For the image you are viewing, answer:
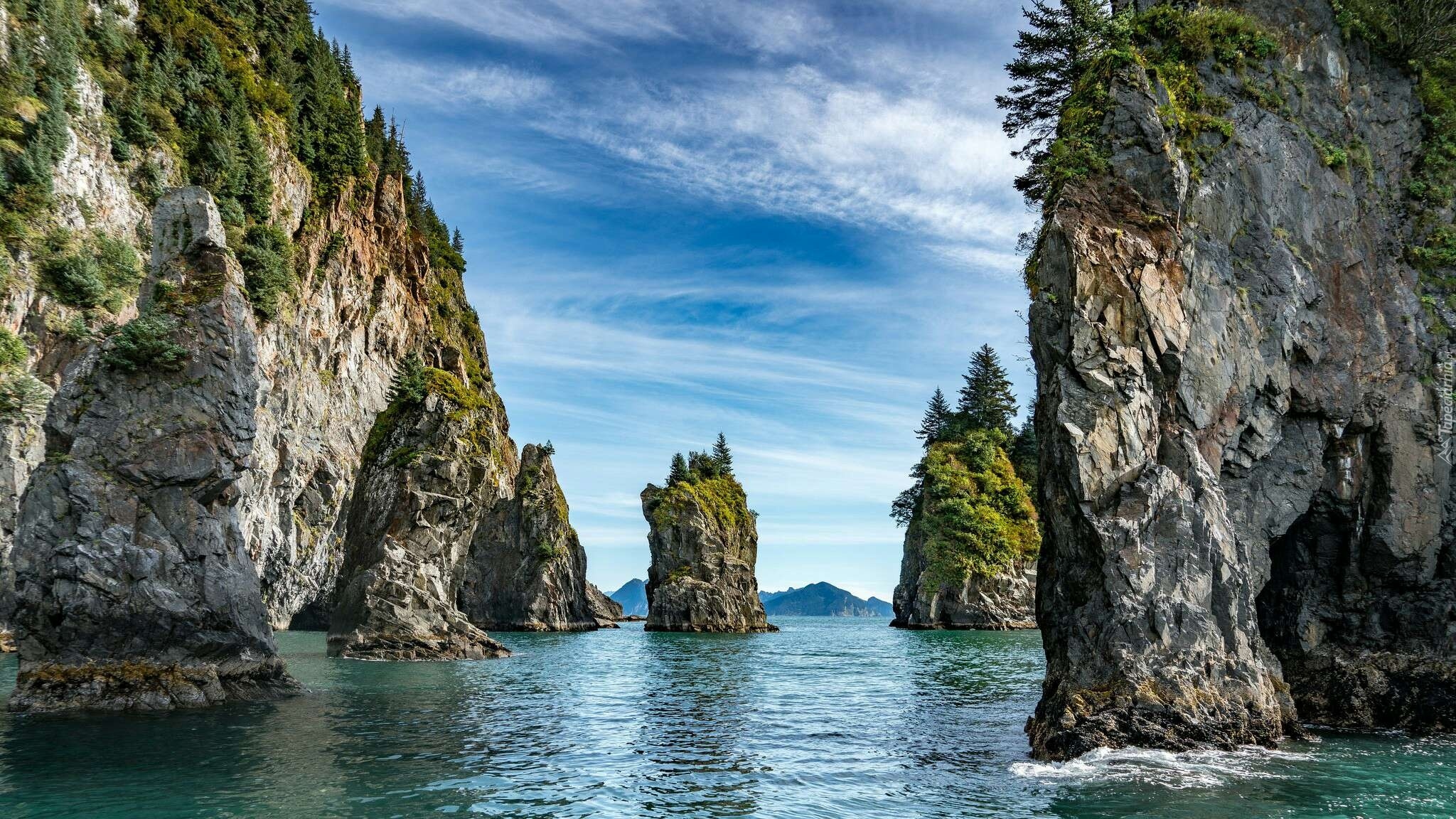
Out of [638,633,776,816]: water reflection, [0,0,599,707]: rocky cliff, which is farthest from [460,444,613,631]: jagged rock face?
[638,633,776,816]: water reflection

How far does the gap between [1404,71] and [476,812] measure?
115 feet

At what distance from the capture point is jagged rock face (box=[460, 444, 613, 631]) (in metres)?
86.9

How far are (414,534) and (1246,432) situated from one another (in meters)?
42.4

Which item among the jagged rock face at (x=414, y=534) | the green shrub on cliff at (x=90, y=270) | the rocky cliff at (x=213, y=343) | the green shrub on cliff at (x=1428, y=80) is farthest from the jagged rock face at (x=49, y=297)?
the green shrub on cliff at (x=1428, y=80)

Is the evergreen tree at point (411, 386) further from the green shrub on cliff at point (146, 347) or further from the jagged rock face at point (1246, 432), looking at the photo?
the jagged rock face at point (1246, 432)

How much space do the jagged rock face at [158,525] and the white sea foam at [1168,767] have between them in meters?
23.3

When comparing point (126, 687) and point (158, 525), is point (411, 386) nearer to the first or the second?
point (158, 525)

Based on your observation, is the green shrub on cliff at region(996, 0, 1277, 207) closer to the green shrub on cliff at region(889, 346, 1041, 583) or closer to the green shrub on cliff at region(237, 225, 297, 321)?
the green shrub on cliff at region(237, 225, 297, 321)

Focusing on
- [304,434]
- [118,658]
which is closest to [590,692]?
[118,658]

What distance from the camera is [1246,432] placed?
23016 millimetres

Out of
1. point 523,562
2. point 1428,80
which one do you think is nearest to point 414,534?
point 523,562

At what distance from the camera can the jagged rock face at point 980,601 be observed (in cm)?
8125

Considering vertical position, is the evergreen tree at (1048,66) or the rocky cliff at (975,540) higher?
the evergreen tree at (1048,66)

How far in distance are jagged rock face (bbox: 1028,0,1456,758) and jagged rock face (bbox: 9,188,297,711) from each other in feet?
79.2
